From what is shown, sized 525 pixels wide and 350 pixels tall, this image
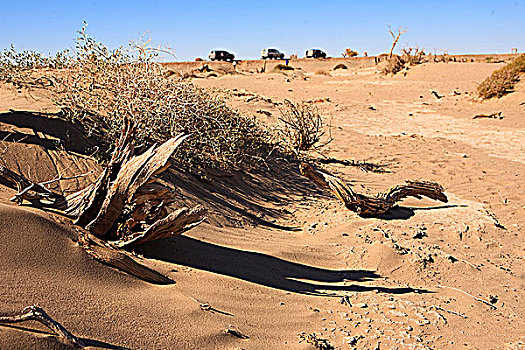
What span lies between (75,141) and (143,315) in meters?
2.70

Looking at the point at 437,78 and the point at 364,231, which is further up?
the point at 437,78

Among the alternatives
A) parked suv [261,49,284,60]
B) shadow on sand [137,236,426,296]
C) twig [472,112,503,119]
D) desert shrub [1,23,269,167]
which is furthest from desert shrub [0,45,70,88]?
parked suv [261,49,284,60]

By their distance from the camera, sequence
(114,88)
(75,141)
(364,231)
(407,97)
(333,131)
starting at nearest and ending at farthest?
(75,141)
(364,231)
(114,88)
(333,131)
(407,97)

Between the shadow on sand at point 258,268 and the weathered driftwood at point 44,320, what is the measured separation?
1205mm

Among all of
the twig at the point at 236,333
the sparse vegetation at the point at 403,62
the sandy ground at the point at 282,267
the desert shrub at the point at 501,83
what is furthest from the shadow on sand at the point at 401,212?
the sparse vegetation at the point at 403,62

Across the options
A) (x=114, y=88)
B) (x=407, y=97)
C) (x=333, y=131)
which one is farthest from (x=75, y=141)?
(x=407, y=97)

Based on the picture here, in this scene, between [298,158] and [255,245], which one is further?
[298,158]

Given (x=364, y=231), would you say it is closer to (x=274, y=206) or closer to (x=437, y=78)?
(x=274, y=206)

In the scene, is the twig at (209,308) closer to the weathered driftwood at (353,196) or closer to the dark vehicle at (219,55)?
the weathered driftwood at (353,196)

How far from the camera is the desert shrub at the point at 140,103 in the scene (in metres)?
5.08

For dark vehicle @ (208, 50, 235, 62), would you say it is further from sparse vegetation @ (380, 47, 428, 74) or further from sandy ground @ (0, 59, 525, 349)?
sandy ground @ (0, 59, 525, 349)

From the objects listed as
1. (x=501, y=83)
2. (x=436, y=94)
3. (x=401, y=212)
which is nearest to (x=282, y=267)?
(x=401, y=212)

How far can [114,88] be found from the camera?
5488 millimetres

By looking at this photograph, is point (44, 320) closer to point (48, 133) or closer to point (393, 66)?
point (48, 133)
